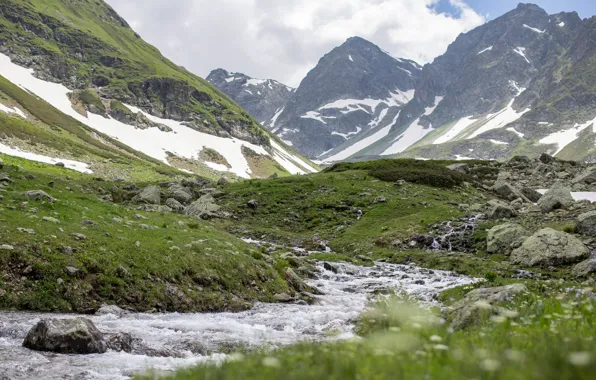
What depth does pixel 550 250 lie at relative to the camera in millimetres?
23703

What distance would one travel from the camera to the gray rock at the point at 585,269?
65.8 ft

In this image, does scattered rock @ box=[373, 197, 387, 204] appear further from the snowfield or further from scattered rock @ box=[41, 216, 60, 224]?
the snowfield

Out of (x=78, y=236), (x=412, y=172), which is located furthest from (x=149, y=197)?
(x=412, y=172)

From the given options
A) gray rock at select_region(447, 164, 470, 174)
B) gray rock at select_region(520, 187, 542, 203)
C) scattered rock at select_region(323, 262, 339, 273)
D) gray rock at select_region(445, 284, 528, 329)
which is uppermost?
gray rock at select_region(447, 164, 470, 174)

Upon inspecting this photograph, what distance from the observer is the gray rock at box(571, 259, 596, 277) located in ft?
65.8

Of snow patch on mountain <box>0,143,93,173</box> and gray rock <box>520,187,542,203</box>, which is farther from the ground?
snow patch on mountain <box>0,143,93,173</box>

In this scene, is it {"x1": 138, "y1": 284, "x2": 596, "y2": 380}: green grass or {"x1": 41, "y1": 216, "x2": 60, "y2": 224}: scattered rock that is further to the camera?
{"x1": 41, "y1": 216, "x2": 60, "y2": 224}: scattered rock

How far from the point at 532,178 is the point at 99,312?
224 feet

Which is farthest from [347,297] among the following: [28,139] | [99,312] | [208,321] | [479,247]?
[28,139]

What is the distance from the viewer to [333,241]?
36.8m

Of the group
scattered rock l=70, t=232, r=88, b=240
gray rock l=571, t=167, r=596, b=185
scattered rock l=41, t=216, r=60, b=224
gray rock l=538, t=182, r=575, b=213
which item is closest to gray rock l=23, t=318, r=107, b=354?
scattered rock l=70, t=232, r=88, b=240

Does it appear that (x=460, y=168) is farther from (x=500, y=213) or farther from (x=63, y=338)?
(x=63, y=338)

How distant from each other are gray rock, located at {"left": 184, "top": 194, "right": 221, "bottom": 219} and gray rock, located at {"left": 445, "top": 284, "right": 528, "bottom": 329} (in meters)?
33.8

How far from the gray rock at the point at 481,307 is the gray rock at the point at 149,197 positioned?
38.6m
